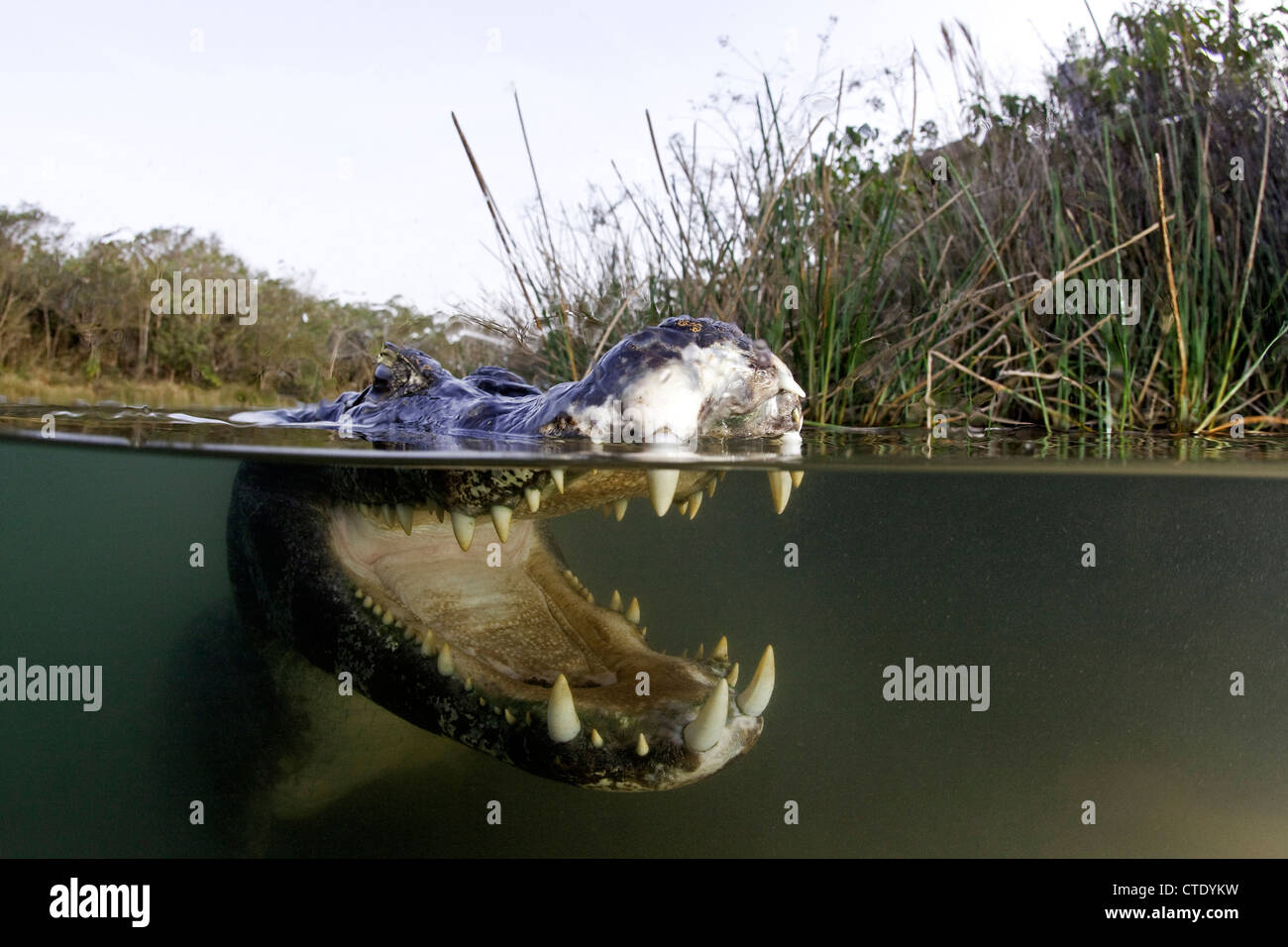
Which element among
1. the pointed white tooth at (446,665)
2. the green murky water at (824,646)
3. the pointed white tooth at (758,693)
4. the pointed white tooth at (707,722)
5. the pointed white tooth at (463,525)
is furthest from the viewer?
the green murky water at (824,646)

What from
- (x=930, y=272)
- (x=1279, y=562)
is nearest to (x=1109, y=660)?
(x=1279, y=562)

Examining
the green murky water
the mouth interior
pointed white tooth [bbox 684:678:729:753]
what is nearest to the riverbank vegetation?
the green murky water

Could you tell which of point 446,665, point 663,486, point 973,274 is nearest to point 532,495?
point 663,486

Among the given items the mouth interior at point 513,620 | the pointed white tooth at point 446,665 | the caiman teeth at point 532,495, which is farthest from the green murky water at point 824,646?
the pointed white tooth at point 446,665

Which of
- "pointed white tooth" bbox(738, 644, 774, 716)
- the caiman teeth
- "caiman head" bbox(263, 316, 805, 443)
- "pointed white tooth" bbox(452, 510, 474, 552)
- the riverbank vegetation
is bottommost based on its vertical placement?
"pointed white tooth" bbox(738, 644, 774, 716)

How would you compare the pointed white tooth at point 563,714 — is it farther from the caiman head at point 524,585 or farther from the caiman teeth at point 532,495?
the caiman teeth at point 532,495

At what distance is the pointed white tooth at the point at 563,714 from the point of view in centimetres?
198

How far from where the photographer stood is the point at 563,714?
198 centimetres

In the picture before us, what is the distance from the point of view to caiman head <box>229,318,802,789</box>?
2012 mm

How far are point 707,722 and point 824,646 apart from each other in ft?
30.5

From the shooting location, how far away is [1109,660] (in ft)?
36.5

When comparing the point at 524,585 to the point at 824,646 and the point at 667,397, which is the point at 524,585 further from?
the point at 824,646

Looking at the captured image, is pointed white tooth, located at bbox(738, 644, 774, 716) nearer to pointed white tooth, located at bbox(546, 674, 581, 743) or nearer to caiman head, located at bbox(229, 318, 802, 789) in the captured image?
caiman head, located at bbox(229, 318, 802, 789)
